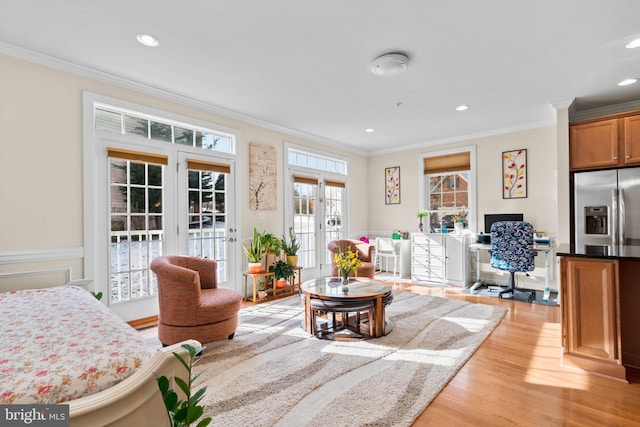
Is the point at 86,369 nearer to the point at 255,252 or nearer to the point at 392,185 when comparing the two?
the point at 255,252

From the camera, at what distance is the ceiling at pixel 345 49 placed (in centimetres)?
222

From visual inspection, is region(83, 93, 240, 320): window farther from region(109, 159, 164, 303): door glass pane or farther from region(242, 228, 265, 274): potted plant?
region(242, 228, 265, 274): potted plant

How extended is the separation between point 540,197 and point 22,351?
5950mm

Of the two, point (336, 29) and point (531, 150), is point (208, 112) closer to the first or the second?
point (336, 29)

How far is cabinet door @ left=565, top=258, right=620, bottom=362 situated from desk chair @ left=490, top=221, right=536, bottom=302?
6.86 feet

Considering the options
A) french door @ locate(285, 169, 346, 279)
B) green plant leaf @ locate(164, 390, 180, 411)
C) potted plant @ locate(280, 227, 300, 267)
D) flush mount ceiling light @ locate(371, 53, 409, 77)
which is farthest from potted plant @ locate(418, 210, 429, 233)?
green plant leaf @ locate(164, 390, 180, 411)

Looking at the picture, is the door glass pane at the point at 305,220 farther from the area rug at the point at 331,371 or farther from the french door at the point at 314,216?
the area rug at the point at 331,371

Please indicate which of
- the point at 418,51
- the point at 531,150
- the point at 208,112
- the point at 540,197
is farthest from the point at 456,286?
the point at 208,112

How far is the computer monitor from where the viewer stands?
4957 millimetres

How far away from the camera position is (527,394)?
81.9 inches

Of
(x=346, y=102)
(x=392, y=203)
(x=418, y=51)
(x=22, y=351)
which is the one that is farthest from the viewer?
(x=392, y=203)

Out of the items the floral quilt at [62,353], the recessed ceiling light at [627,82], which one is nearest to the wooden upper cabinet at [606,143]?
the recessed ceiling light at [627,82]

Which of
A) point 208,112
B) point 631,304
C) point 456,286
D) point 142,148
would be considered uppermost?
point 208,112

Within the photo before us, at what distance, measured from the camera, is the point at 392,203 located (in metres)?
6.66
